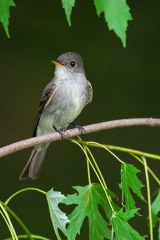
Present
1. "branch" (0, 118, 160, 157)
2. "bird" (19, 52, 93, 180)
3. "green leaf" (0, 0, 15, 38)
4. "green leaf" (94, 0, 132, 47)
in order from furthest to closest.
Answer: "bird" (19, 52, 93, 180) → "branch" (0, 118, 160, 157) → "green leaf" (0, 0, 15, 38) → "green leaf" (94, 0, 132, 47)

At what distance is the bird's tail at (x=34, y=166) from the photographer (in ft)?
9.45

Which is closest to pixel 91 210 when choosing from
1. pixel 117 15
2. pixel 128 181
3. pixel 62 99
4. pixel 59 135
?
pixel 128 181

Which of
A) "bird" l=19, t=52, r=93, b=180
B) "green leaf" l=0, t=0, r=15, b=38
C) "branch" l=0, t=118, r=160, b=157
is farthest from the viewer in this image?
"bird" l=19, t=52, r=93, b=180

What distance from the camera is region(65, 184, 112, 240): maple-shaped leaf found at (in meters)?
1.69

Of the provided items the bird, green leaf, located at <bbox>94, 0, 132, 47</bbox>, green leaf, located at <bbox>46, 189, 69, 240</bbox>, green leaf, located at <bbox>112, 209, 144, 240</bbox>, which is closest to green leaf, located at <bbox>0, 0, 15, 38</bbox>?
green leaf, located at <bbox>94, 0, 132, 47</bbox>

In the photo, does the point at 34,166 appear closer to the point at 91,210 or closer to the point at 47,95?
the point at 47,95

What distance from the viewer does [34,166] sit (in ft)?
9.64

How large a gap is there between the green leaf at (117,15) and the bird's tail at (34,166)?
4.98ft

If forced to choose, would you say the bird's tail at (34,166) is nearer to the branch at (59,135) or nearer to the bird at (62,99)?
the bird at (62,99)

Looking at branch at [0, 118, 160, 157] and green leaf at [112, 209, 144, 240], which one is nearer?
green leaf at [112, 209, 144, 240]

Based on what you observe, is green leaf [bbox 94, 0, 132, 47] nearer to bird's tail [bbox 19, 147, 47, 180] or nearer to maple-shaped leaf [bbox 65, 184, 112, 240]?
maple-shaped leaf [bbox 65, 184, 112, 240]

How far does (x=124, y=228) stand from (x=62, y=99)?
1.41 m

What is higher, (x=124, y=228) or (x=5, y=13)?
(x=5, y=13)

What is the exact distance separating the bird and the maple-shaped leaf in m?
1.13
